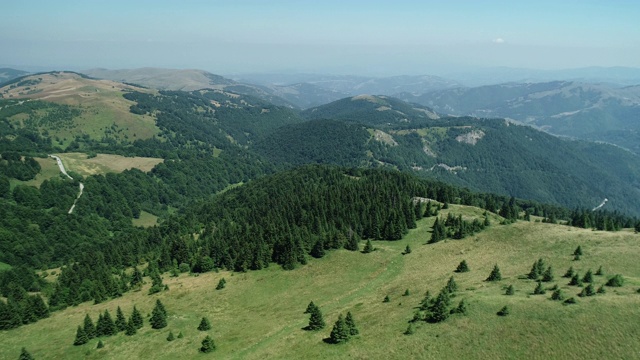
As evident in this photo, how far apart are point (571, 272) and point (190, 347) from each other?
6519 centimetres

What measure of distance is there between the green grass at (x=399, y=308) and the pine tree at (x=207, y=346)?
43.8 inches

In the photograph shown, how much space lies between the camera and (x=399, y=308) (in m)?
63.7

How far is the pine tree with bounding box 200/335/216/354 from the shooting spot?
60.0 metres

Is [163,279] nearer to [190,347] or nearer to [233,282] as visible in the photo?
[233,282]

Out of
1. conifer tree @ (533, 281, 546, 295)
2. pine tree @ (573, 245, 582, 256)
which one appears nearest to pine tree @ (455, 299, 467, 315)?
conifer tree @ (533, 281, 546, 295)

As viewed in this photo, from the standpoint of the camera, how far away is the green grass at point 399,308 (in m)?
48.0

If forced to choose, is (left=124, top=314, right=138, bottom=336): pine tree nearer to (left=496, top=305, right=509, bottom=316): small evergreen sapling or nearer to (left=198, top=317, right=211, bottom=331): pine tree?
(left=198, top=317, right=211, bottom=331): pine tree

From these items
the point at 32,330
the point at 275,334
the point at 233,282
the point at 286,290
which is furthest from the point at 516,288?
the point at 32,330

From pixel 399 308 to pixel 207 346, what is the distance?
3085cm

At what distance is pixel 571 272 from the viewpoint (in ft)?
221

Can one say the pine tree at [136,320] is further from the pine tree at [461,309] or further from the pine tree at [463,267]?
the pine tree at [463,267]

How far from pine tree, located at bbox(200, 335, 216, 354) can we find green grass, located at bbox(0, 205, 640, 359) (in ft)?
3.65

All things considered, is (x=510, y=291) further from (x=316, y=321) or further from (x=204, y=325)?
(x=204, y=325)

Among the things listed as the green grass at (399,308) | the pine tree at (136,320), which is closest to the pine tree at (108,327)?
the green grass at (399,308)
